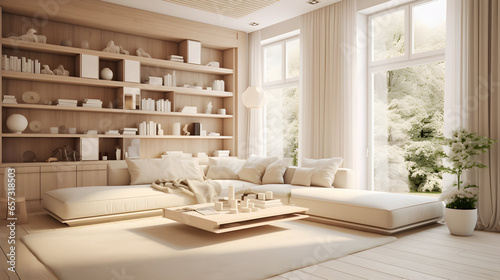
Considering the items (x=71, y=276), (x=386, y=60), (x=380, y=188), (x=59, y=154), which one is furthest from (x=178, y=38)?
(x=71, y=276)

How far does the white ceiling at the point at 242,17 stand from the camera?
6.11 m

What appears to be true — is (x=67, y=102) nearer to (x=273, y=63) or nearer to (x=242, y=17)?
(x=242, y=17)

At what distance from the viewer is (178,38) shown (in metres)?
6.97

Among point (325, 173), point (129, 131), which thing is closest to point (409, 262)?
point (325, 173)

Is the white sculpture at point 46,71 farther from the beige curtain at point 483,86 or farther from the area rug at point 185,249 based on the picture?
the beige curtain at point 483,86

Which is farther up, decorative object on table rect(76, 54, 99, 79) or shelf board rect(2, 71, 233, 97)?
decorative object on table rect(76, 54, 99, 79)

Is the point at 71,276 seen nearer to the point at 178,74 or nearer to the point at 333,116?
the point at 333,116

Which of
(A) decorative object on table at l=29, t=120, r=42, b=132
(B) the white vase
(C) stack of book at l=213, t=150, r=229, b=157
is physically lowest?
(B) the white vase

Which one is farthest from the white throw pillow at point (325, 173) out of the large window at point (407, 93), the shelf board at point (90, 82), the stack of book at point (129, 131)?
the stack of book at point (129, 131)

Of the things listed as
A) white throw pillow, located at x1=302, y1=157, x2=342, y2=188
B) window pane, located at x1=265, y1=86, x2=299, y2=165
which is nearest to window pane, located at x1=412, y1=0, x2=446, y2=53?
white throw pillow, located at x1=302, y1=157, x2=342, y2=188

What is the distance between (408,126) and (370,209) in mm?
1962

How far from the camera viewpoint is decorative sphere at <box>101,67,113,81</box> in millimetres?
6230

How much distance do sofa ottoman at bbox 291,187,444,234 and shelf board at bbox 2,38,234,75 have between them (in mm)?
3467

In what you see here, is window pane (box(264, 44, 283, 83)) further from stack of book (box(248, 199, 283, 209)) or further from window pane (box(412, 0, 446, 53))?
stack of book (box(248, 199, 283, 209))
